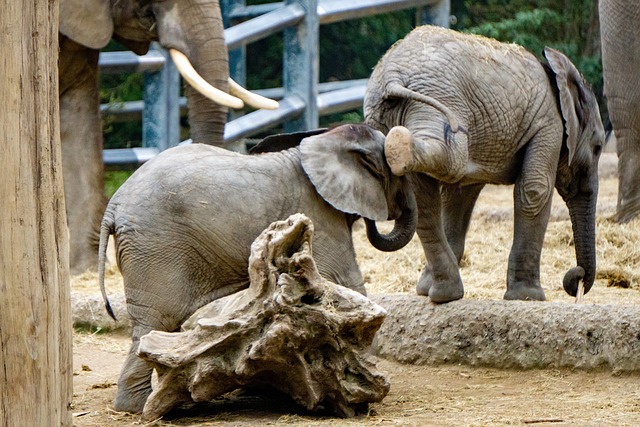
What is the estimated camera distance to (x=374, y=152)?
5.27 m

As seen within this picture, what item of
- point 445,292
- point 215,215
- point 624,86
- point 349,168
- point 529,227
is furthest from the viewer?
point 624,86

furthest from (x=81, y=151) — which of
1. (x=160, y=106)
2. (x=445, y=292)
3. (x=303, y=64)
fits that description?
(x=445, y=292)

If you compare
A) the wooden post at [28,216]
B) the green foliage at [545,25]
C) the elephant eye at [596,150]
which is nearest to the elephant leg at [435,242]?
the elephant eye at [596,150]

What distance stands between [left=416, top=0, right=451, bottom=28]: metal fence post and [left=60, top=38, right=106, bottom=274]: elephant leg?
4868mm

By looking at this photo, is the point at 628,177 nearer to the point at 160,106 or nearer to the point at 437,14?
the point at 160,106

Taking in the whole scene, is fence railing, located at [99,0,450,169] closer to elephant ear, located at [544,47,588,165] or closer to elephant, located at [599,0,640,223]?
elephant, located at [599,0,640,223]

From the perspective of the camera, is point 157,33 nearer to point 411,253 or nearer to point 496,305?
point 411,253

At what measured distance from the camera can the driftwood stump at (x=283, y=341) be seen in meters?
4.50

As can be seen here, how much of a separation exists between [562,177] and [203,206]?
244 cm

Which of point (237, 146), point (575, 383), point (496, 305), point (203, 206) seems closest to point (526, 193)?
point (496, 305)

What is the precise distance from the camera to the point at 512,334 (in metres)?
5.73

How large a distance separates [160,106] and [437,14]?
12.0 ft

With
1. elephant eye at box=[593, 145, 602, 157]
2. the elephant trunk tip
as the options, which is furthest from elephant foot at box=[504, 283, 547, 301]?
elephant eye at box=[593, 145, 602, 157]

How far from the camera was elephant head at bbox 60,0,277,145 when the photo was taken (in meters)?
7.86
